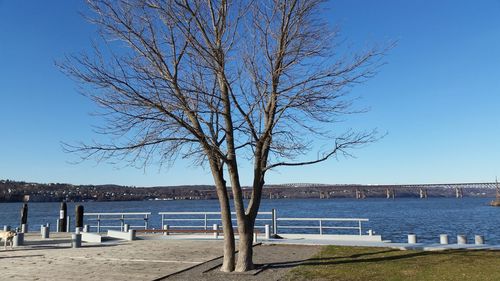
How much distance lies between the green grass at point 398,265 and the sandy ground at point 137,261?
2.55 ft

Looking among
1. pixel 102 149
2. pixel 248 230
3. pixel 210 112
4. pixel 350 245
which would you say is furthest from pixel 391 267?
pixel 102 149

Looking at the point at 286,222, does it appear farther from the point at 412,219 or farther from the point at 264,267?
the point at 264,267

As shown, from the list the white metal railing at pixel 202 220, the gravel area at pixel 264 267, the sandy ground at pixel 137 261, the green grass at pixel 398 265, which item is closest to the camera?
the green grass at pixel 398 265

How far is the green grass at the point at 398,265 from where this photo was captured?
32.7 feet

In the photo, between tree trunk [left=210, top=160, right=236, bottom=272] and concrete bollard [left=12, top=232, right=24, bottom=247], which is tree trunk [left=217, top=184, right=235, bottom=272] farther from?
concrete bollard [left=12, top=232, right=24, bottom=247]

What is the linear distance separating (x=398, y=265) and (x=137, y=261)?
7657mm

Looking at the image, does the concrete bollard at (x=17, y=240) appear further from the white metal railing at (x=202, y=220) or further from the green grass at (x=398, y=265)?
the green grass at (x=398, y=265)

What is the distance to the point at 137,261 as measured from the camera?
12.9 metres

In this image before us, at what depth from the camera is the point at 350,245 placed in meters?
16.1

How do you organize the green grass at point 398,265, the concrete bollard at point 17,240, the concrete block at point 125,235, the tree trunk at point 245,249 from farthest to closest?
the concrete block at point 125,235 < the concrete bollard at point 17,240 < the tree trunk at point 245,249 < the green grass at point 398,265

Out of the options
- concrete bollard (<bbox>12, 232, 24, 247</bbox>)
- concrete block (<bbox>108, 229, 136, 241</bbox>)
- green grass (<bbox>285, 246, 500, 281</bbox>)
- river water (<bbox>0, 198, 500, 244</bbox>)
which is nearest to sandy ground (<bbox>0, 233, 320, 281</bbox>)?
concrete bollard (<bbox>12, 232, 24, 247</bbox>)

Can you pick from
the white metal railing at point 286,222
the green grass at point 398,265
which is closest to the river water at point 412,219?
the white metal railing at point 286,222

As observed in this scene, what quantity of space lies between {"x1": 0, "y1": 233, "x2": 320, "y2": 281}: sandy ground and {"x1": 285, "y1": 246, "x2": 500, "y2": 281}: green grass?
2.55 feet

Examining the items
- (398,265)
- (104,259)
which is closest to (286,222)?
(104,259)
